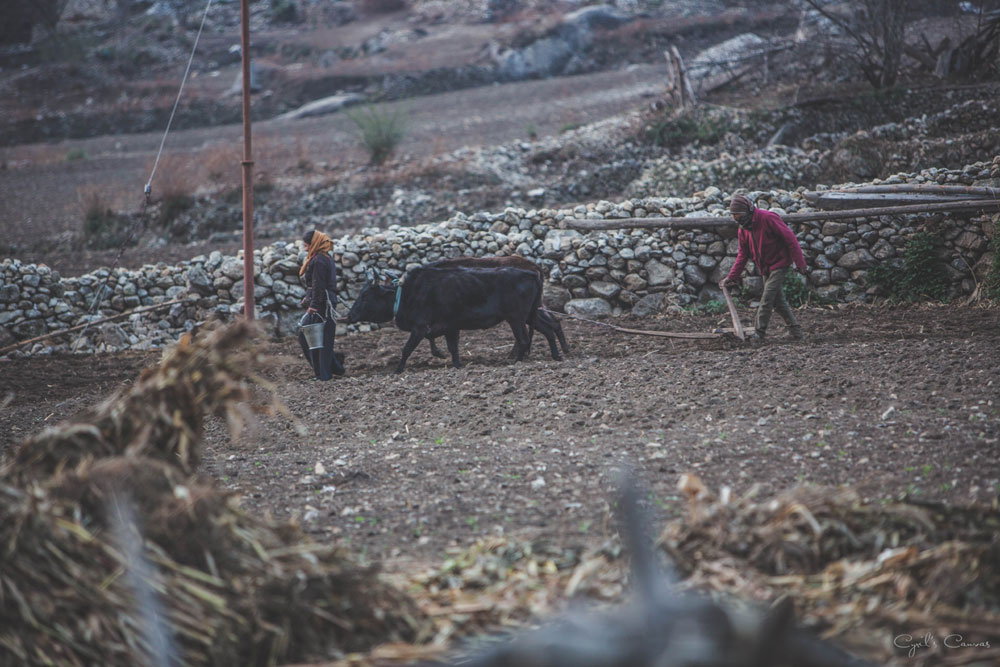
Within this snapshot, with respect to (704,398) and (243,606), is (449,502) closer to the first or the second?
(243,606)

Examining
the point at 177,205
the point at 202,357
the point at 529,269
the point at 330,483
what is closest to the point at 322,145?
the point at 177,205

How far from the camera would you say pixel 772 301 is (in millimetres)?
8828

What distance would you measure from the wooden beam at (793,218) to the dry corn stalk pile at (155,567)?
8.71 metres

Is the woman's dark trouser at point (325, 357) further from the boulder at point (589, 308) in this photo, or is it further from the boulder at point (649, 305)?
the boulder at point (649, 305)

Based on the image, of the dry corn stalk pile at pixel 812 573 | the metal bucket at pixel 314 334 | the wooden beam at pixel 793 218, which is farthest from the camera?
the wooden beam at pixel 793 218

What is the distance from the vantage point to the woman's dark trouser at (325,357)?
9039mm

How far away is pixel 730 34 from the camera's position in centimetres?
3086

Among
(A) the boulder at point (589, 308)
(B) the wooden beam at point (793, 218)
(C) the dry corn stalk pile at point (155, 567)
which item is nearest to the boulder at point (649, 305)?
(A) the boulder at point (589, 308)

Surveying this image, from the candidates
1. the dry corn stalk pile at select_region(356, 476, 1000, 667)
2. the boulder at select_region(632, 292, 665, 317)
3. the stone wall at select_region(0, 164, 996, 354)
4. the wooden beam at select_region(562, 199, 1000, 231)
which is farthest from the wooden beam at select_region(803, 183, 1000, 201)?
the dry corn stalk pile at select_region(356, 476, 1000, 667)

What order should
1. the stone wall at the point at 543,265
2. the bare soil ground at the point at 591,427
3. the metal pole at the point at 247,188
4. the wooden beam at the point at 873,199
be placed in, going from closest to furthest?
1. the bare soil ground at the point at 591,427
2. the metal pole at the point at 247,188
3. the wooden beam at the point at 873,199
4. the stone wall at the point at 543,265

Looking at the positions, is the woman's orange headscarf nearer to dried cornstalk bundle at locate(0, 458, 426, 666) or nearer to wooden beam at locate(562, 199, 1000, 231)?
wooden beam at locate(562, 199, 1000, 231)

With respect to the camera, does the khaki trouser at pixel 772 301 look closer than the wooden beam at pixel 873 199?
Yes

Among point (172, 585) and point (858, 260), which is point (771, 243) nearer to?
point (858, 260)

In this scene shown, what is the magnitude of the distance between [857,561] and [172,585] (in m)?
2.66
